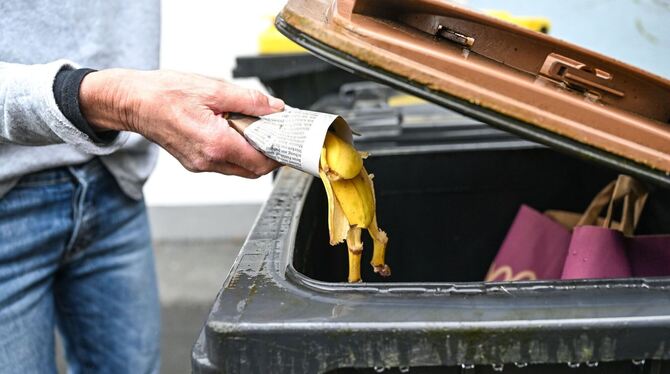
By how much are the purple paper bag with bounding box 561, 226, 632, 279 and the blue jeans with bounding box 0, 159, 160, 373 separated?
0.96 metres

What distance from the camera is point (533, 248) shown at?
157cm

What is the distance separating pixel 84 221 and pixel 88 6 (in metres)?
0.44

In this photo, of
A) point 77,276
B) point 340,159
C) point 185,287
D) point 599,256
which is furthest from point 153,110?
point 185,287

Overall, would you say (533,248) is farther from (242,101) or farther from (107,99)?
(107,99)

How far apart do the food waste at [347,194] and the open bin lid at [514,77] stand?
0.12m

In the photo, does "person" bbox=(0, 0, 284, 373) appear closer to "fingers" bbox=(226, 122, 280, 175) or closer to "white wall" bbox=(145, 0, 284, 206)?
"fingers" bbox=(226, 122, 280, 175)

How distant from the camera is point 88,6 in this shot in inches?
55.1

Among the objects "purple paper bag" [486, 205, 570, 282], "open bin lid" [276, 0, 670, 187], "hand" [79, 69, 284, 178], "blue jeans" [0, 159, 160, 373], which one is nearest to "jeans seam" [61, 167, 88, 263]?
"blue jeans" [0, 159, 160, 373]

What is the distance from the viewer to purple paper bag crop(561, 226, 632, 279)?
126cm

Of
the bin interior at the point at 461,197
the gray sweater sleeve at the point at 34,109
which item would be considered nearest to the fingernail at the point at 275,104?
the gray sweater sleeve at the point at 34,109

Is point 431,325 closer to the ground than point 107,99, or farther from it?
closer to the ground

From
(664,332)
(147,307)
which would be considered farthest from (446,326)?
(147,307)

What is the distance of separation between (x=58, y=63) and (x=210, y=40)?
2.84m

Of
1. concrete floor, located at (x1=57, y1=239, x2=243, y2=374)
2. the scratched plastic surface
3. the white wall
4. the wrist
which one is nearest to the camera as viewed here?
the scratched plastic surface
